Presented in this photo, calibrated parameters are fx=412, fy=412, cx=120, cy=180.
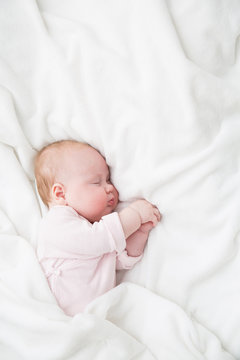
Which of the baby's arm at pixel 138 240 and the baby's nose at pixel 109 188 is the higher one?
the baby's nose at pixel 109 188

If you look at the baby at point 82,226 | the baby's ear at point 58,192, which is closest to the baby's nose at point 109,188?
the baby at point 82,226

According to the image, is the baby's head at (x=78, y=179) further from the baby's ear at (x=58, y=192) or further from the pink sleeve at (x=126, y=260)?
the pink sleeve at (x=126, y=260)

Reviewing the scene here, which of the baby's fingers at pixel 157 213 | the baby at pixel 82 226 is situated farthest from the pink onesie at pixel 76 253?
the baby's fingers at pixel 157 213

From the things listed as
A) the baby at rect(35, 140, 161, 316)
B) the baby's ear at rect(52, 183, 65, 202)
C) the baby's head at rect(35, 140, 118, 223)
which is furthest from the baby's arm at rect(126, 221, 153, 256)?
the baby's ear at rect(52, 183, 65, 202)

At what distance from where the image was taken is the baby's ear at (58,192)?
1214 millimetres

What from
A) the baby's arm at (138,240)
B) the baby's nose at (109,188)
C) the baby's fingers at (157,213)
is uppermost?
the baby's nose at (109,188)

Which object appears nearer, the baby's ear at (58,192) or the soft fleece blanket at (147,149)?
the soft fleece blanket at (147,149)

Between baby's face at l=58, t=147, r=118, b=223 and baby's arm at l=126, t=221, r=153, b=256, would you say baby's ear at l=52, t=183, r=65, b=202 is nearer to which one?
baby's face at l=58, t=147, r=118, b=223

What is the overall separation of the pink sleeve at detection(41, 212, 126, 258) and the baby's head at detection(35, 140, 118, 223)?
0.06 m

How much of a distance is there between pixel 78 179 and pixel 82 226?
14cm

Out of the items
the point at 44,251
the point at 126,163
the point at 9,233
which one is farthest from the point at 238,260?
the point at 9,233

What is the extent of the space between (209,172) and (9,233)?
614mm

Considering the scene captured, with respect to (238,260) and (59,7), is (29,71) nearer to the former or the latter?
(59,7)

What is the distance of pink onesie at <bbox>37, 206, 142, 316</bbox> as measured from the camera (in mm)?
1134
